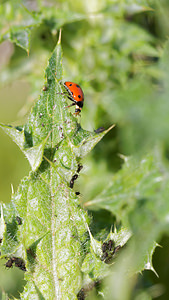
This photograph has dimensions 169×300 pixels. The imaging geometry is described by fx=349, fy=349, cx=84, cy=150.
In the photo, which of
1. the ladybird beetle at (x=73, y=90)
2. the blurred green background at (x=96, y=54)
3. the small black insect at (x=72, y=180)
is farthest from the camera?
the blurred green background at (x=96, y=54)

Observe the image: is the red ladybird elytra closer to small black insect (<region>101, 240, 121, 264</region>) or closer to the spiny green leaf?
the spiny green leaf

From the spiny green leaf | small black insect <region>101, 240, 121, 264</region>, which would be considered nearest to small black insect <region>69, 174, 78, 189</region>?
the spiny green leaf

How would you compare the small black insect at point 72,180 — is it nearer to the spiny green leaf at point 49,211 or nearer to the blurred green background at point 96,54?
the spiny green leaf at point 49,211

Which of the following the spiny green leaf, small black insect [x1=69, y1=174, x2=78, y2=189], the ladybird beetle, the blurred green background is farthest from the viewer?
the blurred green background

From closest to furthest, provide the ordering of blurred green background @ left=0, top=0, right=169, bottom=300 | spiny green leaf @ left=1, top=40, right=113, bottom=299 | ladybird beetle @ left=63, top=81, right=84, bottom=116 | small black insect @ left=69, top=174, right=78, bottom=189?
1. spiny green leaf @ left=1, top=40, right=113, bottom=299
2. small black insect @ left=69, top=174, right=78, bottom=189
3. ladybird beetle @ left=63, top=81, right=84, bottom=116
4. blurred green background @ left=0, top=0, right=169, bottom=300

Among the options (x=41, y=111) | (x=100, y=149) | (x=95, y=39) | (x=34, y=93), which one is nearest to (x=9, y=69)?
(x=34, y=93)

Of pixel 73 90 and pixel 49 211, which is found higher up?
pixel 73 90

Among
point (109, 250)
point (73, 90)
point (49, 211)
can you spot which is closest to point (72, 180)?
point (49, 211)

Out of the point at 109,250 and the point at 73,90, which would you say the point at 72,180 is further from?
A: the point at 73,90

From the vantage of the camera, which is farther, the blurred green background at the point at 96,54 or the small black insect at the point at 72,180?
the blurred green background at the point at 96,54

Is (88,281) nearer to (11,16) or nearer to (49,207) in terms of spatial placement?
(49,207)

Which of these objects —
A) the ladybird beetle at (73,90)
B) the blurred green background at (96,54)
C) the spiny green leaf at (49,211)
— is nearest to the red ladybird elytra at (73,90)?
the ladybird beetle at (73,90)
